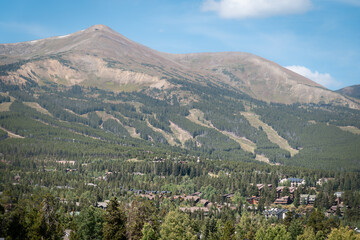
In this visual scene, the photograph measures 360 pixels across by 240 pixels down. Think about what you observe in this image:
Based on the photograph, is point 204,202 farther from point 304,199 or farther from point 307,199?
point 307,199

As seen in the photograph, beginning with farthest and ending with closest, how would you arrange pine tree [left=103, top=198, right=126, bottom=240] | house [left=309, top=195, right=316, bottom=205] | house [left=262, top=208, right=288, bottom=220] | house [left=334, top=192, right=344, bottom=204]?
house [left=309, top=195, right=316, bottom=205], house [left=334, top=192, right=344, bottom=204], house [left=262, top=208, right=288, bottom=220], pine tree [left=103, top=198, right=126, bottom=240]

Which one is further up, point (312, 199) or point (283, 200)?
point (312, 199)

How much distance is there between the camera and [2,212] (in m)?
95.1

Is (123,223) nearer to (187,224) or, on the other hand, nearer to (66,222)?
(187,224)

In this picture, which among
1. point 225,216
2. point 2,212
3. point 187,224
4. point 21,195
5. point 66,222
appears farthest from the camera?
point 21,195

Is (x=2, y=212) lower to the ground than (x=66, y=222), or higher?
higher

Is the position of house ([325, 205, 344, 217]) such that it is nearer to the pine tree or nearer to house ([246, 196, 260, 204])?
house ([246, 196, 260, 204])

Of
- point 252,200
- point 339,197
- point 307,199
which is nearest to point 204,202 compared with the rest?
point 252,200

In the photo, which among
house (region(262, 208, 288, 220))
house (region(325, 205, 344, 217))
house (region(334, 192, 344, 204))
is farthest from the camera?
house (region(334, 192, 344, 204))

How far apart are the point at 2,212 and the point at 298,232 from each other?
76.8 m

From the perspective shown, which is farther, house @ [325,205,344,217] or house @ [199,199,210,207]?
house @ [199,199,210,207]

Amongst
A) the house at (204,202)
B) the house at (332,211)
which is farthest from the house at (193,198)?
the house at (332,211)

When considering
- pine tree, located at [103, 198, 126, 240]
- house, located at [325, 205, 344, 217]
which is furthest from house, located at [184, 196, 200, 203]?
pine tree, located at [103, 198, 126, 240]

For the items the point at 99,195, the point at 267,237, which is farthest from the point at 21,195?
the point at 267,237
